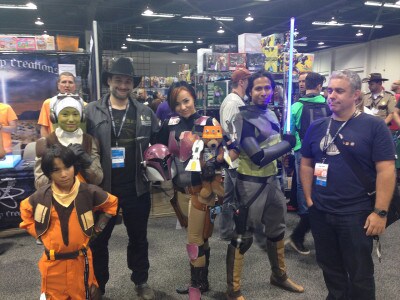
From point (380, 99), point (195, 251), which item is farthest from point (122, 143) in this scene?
point (380, 99)

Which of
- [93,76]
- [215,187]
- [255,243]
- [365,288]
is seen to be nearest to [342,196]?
[365,288]

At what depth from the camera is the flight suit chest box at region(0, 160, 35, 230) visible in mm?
3836

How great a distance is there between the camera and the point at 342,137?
186 centimetres

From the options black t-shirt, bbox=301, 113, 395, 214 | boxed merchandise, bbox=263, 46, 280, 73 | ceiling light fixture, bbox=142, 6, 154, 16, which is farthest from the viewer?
ceiling light fixture, bbox=142, 6, 154, 16

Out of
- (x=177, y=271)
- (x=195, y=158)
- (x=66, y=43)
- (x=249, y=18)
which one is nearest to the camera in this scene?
(x=195, y=158)

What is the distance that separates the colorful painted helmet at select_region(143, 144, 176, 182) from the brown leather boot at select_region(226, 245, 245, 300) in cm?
71

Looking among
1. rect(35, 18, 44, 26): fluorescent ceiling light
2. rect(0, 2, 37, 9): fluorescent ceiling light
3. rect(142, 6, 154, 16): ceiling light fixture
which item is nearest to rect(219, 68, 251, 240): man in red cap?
rect(142, 6, 154, 16): ceiling light fixture

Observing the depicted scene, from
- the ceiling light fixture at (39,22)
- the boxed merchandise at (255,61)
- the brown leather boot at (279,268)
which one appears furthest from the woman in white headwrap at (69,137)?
the ceiling light fixture at (39,22)

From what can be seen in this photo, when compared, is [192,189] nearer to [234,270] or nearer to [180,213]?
[180,213]

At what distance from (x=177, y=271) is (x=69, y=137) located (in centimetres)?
168

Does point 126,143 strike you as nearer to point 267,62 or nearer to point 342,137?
point 342,137

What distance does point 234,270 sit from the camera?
2414mm

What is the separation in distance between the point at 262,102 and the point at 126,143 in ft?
3.18

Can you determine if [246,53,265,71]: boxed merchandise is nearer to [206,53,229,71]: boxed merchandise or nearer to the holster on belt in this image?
[206,53,229,71]: boxed merchandise
